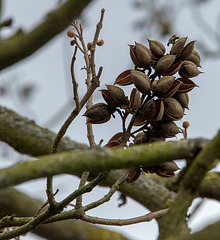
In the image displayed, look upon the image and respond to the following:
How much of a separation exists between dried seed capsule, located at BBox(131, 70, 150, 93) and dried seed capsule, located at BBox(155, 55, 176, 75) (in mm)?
49

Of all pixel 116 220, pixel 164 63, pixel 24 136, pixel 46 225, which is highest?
pixel 24 136

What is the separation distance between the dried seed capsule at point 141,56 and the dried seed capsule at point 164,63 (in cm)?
3

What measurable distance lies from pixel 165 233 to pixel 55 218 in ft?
1.46

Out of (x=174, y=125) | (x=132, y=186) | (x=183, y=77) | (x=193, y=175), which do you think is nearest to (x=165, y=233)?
(x=193, y=175)

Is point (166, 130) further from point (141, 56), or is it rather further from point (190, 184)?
point (190, 184)

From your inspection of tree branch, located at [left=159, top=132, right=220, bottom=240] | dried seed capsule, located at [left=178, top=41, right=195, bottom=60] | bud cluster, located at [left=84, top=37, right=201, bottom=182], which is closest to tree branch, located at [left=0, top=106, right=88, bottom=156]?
bud cluster, located at [left=84, top=37, right=201, bottom=182]

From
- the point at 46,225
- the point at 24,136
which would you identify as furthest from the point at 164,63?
the point at 46,225

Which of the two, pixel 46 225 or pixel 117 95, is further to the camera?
pixel 46 225

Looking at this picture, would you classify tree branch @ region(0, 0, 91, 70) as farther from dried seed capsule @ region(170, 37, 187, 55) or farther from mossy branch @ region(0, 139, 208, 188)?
mossy branch @ region(0, 139, 208, 188)

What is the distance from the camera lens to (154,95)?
106cm

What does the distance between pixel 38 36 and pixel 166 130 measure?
14.9 inches

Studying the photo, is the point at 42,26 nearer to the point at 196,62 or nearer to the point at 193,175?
the point at 196,62

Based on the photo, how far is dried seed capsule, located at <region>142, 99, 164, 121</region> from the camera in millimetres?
1012

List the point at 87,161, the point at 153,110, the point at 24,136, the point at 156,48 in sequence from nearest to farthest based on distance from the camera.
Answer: the point at 87,161
the point at 153,110
the point at 156,48
the point at 24,136
